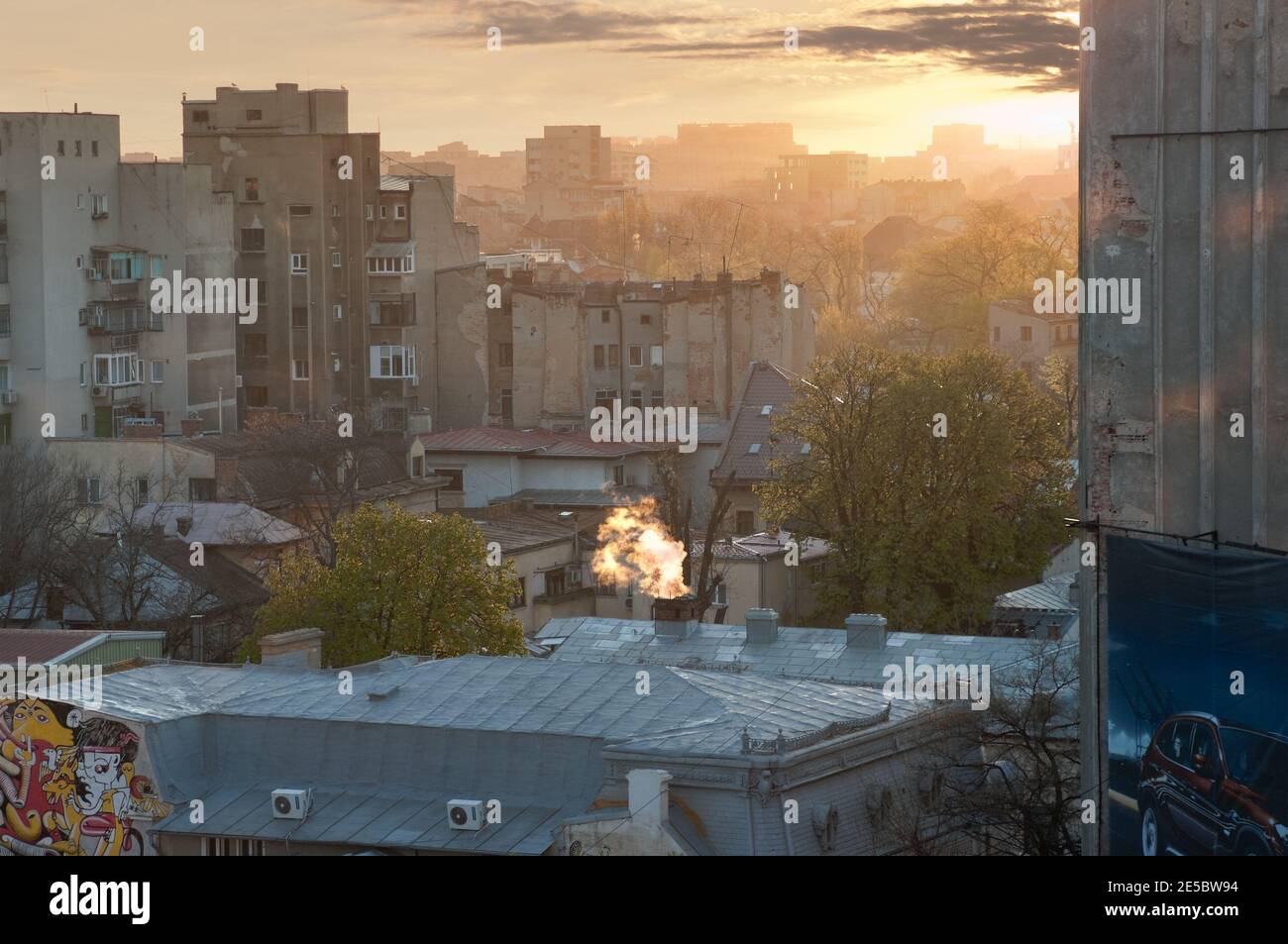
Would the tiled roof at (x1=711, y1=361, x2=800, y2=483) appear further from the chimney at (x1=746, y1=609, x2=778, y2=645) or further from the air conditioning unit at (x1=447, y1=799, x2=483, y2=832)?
the air conditioning unit at (x1=447, y1=799, x2=483, y2=832)

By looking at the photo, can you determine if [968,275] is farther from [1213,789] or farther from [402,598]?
[1213,789]

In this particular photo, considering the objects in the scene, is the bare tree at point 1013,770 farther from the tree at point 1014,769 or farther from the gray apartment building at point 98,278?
the gray apartment building at point 98,278

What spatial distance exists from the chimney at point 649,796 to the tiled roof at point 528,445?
99.2ft

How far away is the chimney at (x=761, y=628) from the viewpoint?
28297 millimetres

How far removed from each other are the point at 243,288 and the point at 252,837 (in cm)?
4191

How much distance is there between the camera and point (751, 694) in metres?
21.1

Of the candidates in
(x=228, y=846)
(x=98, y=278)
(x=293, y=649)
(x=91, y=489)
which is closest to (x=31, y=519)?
(x=91, y=489)

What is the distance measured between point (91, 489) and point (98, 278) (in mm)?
11292

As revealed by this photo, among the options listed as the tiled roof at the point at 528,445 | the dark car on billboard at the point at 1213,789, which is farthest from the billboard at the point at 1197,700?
the tiled roof at the point at 528,445

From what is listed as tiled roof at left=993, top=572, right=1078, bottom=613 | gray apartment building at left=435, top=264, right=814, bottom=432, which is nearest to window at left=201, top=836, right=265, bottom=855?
tiled roof at left=993, top=572, right=1078, bottom=613

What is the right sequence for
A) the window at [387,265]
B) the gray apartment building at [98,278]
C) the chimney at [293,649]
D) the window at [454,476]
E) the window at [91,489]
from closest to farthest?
the chimney at [293,649]
the window at [91,489]
the window at [454,476]
the gray apartment building at [98,278]
the window at [387,265]

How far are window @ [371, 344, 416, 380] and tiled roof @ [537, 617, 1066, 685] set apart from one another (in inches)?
1242

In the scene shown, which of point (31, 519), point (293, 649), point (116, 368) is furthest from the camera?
point (116, 368)

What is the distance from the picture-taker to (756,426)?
49.6 metres
